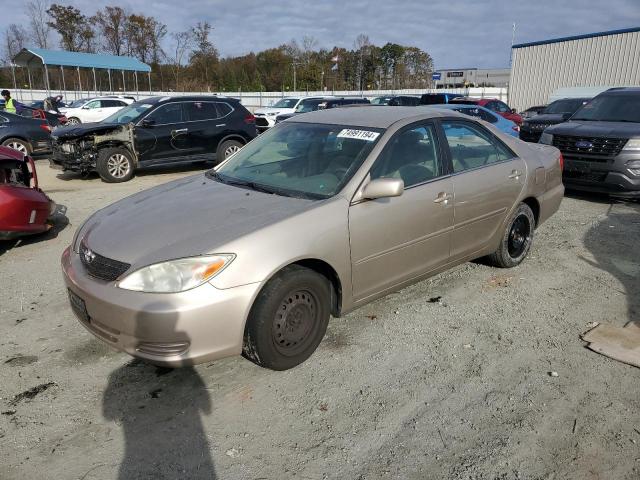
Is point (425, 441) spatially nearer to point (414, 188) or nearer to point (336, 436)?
point (336, 436)

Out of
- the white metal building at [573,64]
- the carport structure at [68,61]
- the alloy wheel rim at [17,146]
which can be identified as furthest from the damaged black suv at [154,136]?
the carport structure at [68,61]

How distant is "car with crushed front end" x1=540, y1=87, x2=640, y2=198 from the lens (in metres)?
7.61

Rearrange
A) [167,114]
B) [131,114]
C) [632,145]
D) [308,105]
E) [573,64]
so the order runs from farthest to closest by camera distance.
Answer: [573,64] → [308,105] → [131,114] → [167,114] → [632,145]

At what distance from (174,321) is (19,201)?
3.83 meters

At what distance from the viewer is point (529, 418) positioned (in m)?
2.81

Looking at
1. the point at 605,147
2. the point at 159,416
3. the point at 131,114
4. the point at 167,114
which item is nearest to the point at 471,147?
the point at 159,416

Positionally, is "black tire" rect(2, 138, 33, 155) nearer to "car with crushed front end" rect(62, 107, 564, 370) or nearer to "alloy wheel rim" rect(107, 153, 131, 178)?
"alloy wheel rim" rect(107, 153, 131, 178)

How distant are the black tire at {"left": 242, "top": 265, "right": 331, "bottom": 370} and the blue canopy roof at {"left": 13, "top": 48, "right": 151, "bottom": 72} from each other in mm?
36213

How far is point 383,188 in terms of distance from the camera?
132 inches

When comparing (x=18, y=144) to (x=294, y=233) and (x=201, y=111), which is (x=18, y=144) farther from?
(x=294, y=233)

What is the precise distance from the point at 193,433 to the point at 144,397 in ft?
1.62

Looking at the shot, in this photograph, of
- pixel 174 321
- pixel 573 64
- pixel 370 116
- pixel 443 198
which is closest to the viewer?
pixel 174 321

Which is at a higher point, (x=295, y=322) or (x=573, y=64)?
(x=573, y=64)

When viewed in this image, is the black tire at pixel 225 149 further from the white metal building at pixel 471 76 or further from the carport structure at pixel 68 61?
the white metal building at pixel 471 76
